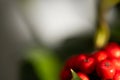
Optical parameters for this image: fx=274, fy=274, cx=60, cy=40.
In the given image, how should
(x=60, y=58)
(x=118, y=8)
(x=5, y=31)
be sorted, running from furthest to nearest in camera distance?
1. (x=118, y=8)
2. (x=5, y=31)
3. (x=60, y=58)

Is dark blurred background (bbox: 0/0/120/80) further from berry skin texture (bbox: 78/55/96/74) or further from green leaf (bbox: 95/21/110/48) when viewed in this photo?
berry skin texture (bbox: 78/55/96/74)

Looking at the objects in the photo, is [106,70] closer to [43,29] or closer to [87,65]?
[87,65]

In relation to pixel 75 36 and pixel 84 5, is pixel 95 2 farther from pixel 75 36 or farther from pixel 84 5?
pixel 75 36

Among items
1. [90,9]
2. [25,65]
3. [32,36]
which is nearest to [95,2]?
[90,9]

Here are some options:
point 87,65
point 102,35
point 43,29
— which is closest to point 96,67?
point 87,65

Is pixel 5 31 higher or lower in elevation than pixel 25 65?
higher

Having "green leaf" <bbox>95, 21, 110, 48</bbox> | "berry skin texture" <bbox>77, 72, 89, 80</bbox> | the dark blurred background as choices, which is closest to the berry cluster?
"berry skin texture" <bbox>77, 72, 89, 80</bbox>
